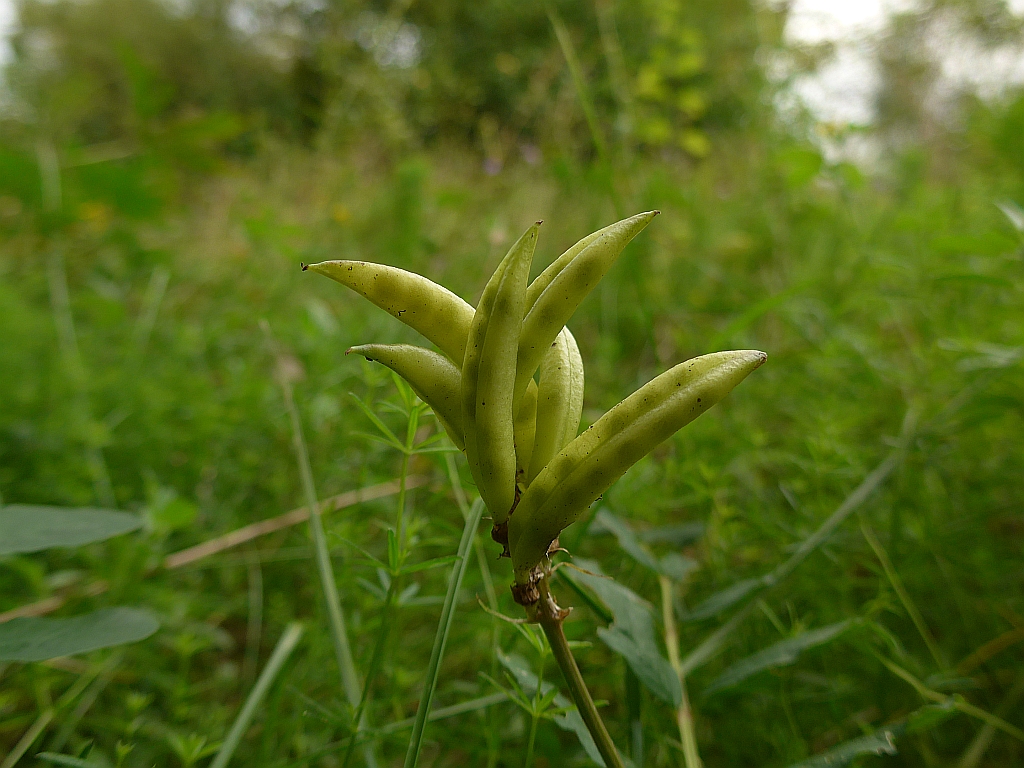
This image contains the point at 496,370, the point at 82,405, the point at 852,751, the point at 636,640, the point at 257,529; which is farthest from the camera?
the point at 82,405

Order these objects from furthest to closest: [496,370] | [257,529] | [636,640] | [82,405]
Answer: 1. [82,405]
2. [257,529]
3. [636,640]
4. [496,370]

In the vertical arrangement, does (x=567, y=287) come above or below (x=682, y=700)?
above

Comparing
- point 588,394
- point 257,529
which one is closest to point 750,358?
point 257,529

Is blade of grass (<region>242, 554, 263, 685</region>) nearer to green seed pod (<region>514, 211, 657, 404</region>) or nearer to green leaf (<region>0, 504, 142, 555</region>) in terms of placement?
green leaf (<region>0, 504, 142, 555</region>)

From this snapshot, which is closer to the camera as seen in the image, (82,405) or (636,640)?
(636,640)

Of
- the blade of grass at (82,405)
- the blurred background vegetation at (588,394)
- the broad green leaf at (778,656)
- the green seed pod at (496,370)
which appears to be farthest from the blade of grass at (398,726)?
the blade of grass at (82,405)

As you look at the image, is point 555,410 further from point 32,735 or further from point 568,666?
point 32,735
